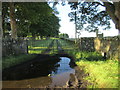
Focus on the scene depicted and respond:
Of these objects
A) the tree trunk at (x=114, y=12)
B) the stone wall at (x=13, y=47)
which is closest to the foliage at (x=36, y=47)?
the stone wall at (x=13, y=47)

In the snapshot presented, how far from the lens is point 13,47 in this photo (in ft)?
39.4

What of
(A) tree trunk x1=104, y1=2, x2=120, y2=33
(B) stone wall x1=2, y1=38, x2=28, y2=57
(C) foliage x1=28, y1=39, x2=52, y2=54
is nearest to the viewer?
(A) tree trunk x1=104, y1=2, x2=120, y2=33

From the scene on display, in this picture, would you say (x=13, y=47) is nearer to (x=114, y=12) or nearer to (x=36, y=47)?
(x=114, y=12)

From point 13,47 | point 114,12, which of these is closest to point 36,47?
point 13,47

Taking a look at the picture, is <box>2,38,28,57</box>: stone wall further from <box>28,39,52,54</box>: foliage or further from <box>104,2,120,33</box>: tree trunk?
<box>104,2,120,33</box>: tree trunk

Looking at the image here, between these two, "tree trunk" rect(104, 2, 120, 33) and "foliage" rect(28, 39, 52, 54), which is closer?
"tree trunk" rect(104, 2, 120, 33)

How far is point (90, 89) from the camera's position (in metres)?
4.62

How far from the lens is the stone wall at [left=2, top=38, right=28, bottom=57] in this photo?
1079 cm

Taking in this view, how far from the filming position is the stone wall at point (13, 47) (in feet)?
35.4

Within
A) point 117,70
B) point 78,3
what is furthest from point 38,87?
point 78,3

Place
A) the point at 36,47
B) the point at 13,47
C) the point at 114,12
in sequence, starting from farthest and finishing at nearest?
the point at 36,47 → the point at 13,47 → the point at 114,12

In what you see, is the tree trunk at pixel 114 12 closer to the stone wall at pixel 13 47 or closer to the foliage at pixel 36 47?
the stone wall at pixel 13 47

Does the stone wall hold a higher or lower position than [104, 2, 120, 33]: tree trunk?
lower

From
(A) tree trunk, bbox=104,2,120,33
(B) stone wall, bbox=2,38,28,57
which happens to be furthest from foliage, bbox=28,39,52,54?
(A) tree trunk, bbox=104,2,120,33
